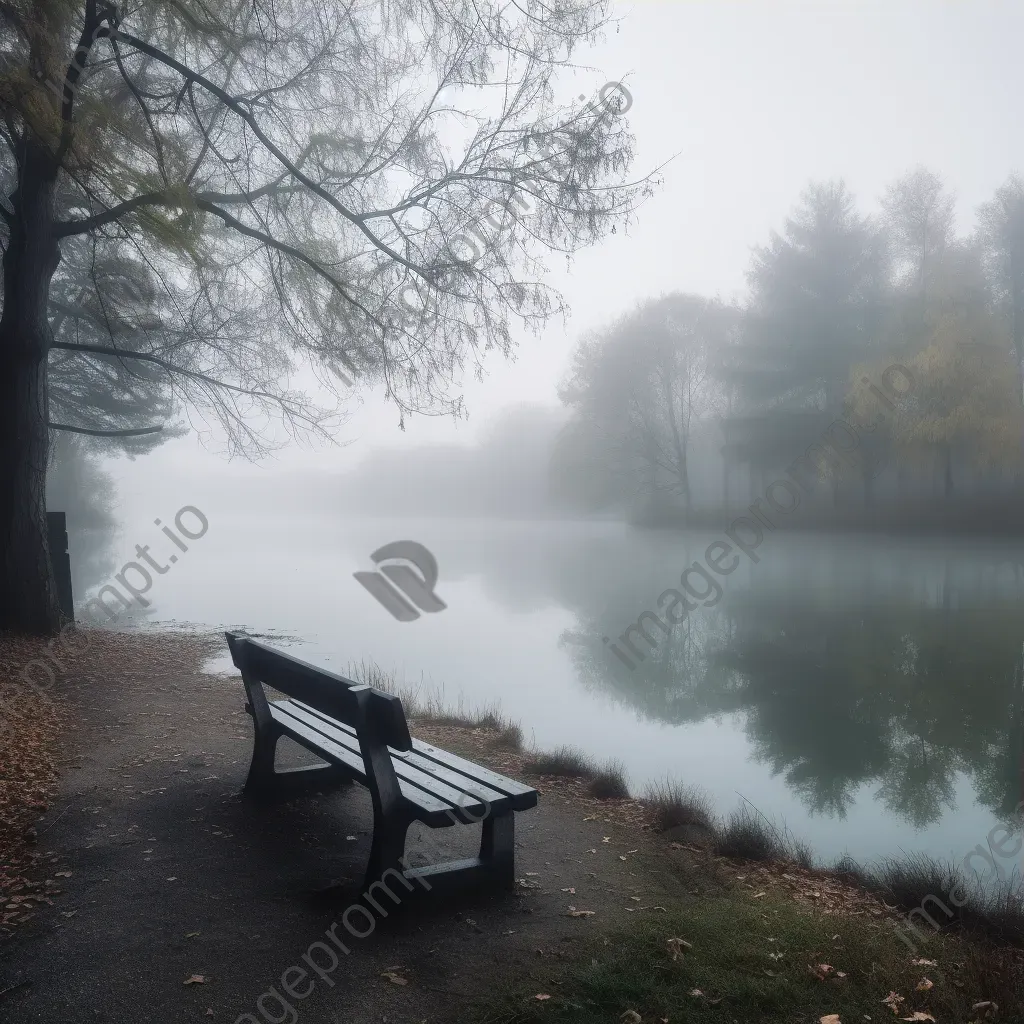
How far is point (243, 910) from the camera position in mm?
3340

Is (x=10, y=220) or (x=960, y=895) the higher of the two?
(x=10, y=220)

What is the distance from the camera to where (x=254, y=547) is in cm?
3878

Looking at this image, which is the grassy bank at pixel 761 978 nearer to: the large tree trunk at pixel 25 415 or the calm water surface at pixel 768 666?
the calm water surface at pixel 768 666

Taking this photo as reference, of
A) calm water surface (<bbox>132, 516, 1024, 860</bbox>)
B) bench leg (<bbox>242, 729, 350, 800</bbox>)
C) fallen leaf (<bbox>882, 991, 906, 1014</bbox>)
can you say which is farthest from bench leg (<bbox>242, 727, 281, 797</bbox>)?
calm water surface (<bbox>132, 516, 1024, 860</bbox>)

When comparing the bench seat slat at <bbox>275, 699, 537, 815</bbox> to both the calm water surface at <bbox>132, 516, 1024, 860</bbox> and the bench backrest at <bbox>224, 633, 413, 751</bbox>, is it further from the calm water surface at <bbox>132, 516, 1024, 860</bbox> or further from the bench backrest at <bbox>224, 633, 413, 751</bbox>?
the calm water surface at <bbox>132, 516, 1024, 860</bbox>

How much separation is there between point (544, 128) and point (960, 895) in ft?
20.5

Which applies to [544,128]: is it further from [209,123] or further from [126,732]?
[126,732]

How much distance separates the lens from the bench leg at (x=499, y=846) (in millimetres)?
3545

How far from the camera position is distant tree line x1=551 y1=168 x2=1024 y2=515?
23.3 m

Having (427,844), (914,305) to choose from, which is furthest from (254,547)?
(427,844)

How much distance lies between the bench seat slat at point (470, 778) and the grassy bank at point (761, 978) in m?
0.58

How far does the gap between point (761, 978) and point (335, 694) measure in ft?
6.12

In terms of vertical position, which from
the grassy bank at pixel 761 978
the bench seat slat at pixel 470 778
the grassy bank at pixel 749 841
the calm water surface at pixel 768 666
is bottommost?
the calm water surface at pixel 768 666

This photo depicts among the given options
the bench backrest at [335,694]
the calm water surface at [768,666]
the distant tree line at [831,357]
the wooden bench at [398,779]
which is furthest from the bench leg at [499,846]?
the distant tree line at [831,357]
